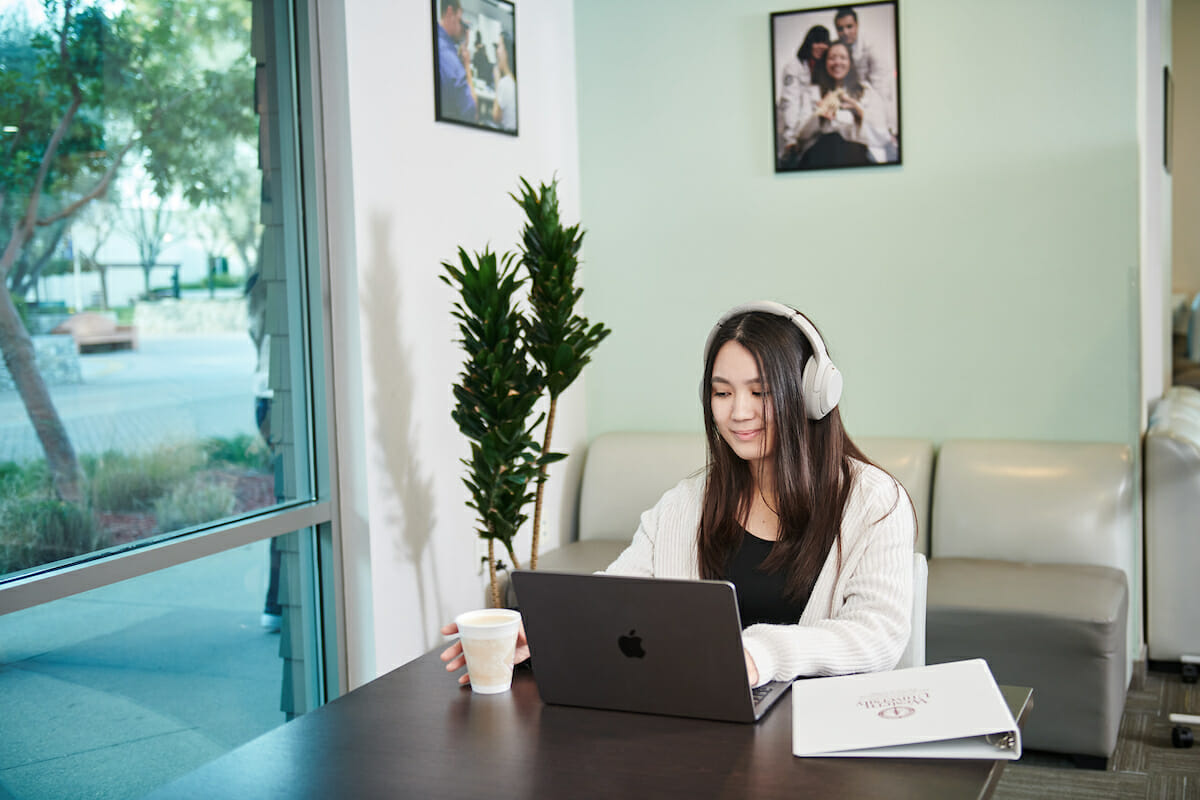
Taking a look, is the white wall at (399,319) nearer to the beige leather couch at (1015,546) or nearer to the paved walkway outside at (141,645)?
the paved walkway outside at (141,645)

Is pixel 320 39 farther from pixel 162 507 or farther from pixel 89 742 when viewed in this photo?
pixel 89 742

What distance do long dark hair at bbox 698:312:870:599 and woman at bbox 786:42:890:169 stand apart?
7.41 ft

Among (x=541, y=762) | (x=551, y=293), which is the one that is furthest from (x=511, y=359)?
(x=541, y=762)

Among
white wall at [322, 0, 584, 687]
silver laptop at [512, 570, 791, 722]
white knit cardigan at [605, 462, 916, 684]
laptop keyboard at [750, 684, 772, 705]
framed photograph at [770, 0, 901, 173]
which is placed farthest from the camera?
framed photograph at [770, 0, 901, 173]

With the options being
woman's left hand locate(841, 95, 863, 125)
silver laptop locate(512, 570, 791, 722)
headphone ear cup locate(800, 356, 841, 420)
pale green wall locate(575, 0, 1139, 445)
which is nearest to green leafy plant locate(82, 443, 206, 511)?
silver laptop locate(512, 570, 791, 722)

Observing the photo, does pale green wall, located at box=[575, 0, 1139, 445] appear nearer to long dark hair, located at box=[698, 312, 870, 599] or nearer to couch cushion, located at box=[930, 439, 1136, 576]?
couch cushion, located at box=[930, 439, 1136, 576]

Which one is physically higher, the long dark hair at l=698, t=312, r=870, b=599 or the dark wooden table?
the long dark hair at l=698, t=312, r=870, b=599

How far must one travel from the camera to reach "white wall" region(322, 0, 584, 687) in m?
3.30

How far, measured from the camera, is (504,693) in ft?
5.83

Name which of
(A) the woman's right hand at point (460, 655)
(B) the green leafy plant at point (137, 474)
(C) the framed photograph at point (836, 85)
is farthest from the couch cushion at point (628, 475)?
(A) the woman's right hand at point (460, 655)

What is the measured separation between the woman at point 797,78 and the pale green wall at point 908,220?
→ 0.08m

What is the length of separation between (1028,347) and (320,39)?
2.60 m

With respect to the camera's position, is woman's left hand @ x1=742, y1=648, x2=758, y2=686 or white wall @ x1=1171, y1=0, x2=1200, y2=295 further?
white wall @ x1=1171, y1=0, x2=1200, y2=295

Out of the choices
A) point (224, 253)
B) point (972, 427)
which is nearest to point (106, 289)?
point (224, 253)
